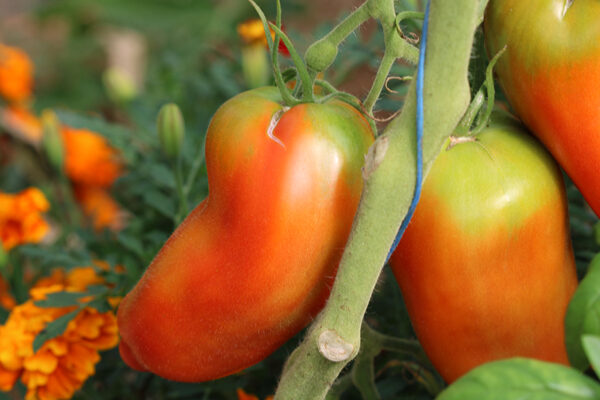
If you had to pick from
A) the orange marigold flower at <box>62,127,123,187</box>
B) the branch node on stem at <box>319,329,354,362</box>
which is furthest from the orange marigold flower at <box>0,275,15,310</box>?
the branch node on stem at <box>319,329,354,362</box>

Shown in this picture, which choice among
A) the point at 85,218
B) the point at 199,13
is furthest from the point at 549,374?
the point at 199,13

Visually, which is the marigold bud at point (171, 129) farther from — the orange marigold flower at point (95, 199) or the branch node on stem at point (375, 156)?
the orange marigold flower at point (95, 199)

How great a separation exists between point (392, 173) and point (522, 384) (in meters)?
0.10

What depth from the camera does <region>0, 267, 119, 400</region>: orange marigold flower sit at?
46 cm

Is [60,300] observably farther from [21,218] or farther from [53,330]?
[21,218]

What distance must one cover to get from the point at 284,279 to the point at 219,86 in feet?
1.46

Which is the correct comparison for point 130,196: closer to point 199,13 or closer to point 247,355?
point 247,355

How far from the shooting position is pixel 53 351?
46 cm

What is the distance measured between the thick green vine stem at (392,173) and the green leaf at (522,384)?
63 mm

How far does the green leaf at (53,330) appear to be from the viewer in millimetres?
458

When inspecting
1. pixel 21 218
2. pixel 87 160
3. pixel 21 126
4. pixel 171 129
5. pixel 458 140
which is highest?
pixel 458 140

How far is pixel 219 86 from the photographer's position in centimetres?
73

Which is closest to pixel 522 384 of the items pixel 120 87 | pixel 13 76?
pixel 120 87

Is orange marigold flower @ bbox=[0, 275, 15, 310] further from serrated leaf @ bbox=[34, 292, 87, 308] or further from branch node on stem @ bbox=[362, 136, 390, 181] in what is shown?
branch node on stem @ bbox=[362, 136, 390, 181]
